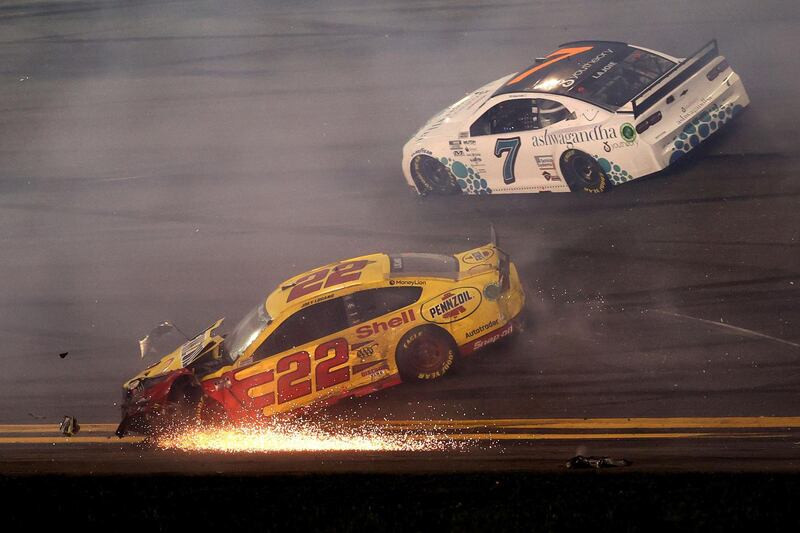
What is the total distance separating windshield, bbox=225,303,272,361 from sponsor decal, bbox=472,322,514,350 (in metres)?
2.11

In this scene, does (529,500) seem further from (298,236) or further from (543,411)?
(298,236)

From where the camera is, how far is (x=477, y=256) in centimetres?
1035

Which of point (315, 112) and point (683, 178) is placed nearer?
point (683, 178)

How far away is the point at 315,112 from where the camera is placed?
17266 millimetres

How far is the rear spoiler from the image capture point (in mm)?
11453

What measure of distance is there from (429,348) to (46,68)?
14.3 metres

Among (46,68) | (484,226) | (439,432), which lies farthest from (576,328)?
(46,68)

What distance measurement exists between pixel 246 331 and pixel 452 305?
2.17 metres

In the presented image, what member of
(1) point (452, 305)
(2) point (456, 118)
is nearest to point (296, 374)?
(1) point (452, 305)

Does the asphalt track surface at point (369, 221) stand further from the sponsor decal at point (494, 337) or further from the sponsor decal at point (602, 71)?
the sponsor decal at point (602, 71)

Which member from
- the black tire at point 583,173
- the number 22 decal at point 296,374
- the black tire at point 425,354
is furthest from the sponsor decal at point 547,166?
the number 22 decal at point 296,374

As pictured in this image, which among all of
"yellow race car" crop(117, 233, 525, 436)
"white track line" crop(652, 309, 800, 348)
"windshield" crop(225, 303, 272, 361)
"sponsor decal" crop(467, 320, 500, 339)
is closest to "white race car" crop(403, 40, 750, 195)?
"white track line" crop(652, 309, 800, 348)

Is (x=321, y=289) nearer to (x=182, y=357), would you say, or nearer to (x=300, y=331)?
(x=300, y=331)

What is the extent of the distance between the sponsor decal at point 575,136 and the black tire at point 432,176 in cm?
160
